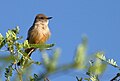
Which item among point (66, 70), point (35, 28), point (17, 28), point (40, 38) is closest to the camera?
point (66, 70)

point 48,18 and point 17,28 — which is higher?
point 48,18

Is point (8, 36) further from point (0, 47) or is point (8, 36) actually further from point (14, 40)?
point (0, 47)

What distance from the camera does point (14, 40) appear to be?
2.56 metres

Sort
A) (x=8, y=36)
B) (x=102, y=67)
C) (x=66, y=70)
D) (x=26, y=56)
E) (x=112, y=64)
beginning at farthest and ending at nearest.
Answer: (x=8, y=36) → (x=26, y=56) → (x=112, y=64) → (x=102, y=67) → (x=66, y=70)

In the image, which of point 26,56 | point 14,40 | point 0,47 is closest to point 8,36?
point 14,40

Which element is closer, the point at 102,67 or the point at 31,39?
the point at 102,67

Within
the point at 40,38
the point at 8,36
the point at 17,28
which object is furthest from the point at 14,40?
the point at 40,38

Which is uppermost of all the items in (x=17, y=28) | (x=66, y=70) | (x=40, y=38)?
(x=40, y=38)

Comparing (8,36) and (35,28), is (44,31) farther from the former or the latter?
A: (8,36)

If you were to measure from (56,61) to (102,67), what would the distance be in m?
0.22

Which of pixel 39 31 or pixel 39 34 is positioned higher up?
pixel 39 31

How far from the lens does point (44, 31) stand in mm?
9070

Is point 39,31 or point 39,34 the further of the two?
point 39,31

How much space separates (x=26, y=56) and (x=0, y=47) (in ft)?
0.78
